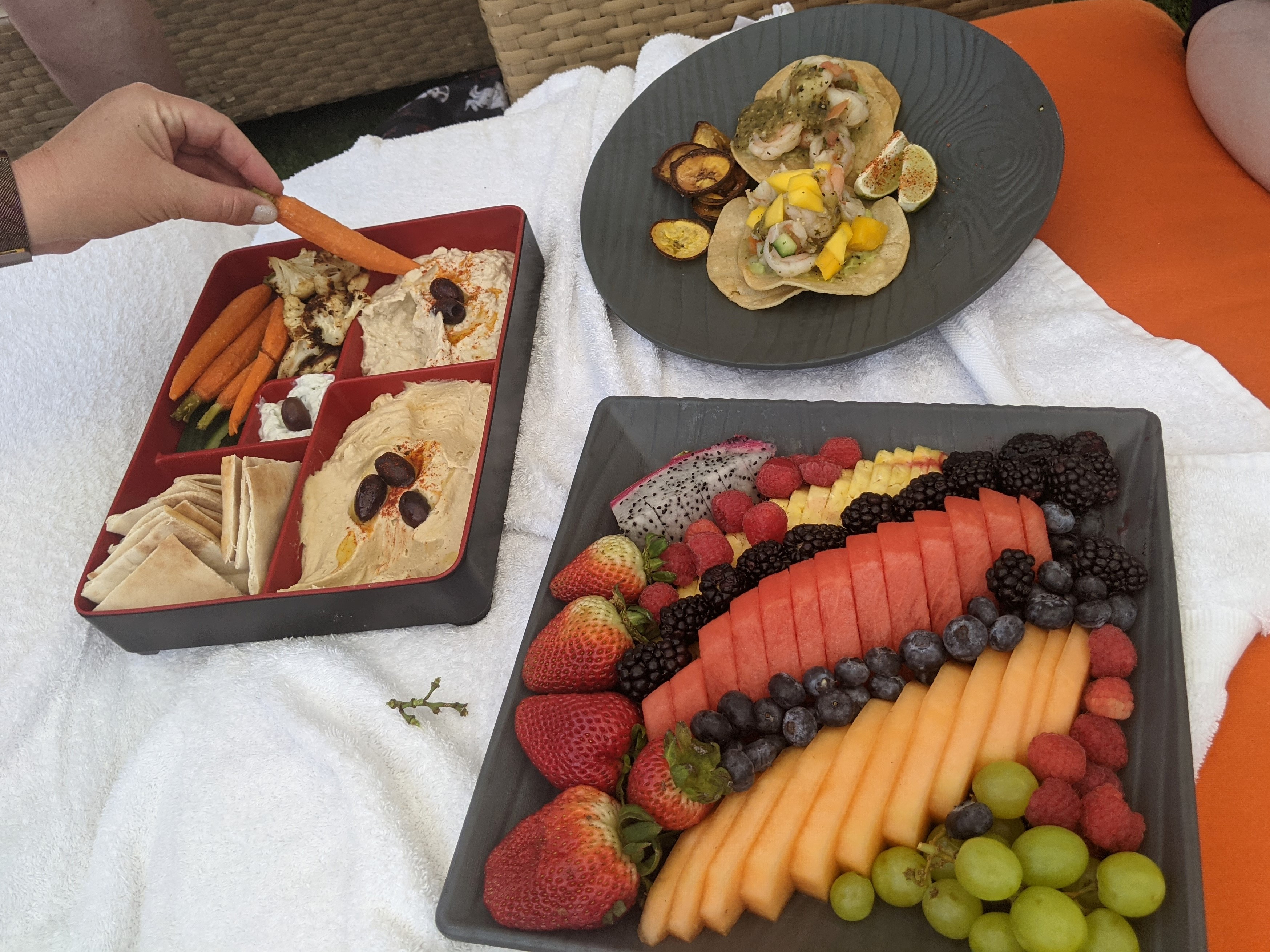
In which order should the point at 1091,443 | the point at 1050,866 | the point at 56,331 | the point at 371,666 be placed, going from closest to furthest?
the point at 1050,866
the point at 1091,443
the point at 371,666
the point at 56,331

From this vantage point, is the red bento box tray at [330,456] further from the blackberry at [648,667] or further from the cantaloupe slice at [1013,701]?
the cantaloupe slice at [1013,701]

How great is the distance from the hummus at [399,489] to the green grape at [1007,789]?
84 centimetres

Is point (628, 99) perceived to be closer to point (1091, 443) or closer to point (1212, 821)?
point (1091, 443)

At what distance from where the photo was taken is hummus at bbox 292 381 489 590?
146cm

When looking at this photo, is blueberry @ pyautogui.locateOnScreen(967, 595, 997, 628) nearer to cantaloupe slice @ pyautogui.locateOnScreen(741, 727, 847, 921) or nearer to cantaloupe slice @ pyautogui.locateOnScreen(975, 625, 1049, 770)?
cantaloupe slice @ pyautogui.locateOnScreen(975, 625, 1049, 770)

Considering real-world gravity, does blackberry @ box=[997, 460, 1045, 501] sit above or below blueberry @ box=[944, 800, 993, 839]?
above

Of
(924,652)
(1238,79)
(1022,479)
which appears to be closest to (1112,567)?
(1022,479)

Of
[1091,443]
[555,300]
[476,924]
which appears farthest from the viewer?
[555,300]

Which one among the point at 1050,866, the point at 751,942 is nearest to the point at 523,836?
the point at 751,942

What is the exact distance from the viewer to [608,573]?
130cm

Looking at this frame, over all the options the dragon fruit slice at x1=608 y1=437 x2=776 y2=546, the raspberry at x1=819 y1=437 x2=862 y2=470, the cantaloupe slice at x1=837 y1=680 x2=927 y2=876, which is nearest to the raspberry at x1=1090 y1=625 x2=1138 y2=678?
the cantaloupe slice at x1=837 y1=680 x2=927 y2=876

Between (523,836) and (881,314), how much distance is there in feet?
3.48

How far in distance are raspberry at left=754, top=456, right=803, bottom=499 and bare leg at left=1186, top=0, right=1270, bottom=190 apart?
1.09 metres

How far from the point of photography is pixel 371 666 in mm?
1423
